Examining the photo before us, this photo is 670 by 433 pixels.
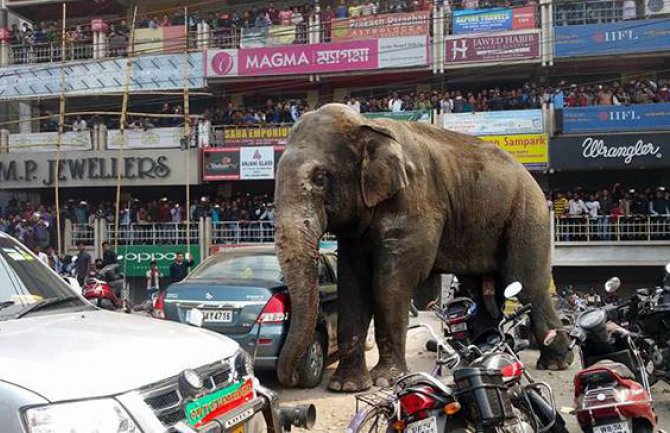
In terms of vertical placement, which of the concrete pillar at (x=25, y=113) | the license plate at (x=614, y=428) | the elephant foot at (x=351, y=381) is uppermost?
the concrete pillar at (x=25, y=113)

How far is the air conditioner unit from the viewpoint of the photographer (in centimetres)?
2256

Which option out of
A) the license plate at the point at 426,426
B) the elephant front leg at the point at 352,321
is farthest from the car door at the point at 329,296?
the license plate at the point at 426,426

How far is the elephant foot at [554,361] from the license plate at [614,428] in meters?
3.57

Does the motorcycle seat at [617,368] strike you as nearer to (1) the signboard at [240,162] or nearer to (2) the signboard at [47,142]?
(1) the signboard at [240,162]

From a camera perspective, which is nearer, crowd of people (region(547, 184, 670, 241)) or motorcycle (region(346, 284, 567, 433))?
motorcycle (region(346, 284, 567, 433))

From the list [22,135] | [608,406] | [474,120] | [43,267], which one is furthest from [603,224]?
[22,135]

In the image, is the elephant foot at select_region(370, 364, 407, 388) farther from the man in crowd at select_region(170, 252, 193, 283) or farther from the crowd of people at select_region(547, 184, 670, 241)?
the crowd of people at select_region(547, 184, 670, 241)

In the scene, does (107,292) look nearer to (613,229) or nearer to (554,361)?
(554,361)

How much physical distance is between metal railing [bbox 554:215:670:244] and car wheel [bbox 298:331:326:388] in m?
14.3

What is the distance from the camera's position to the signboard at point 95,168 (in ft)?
78.3

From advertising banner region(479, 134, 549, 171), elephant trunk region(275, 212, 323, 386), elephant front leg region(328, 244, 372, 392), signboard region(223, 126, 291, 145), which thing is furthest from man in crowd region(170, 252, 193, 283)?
elephant trunk region(275, 212, 323, 386)

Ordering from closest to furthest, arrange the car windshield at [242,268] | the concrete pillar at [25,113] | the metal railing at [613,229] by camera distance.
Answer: the car windshield at [242,268], the metal railing at [613,229], the concrete pillar at [25,113]

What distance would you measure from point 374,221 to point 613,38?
18893 millimetres

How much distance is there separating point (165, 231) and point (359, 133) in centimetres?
1670
